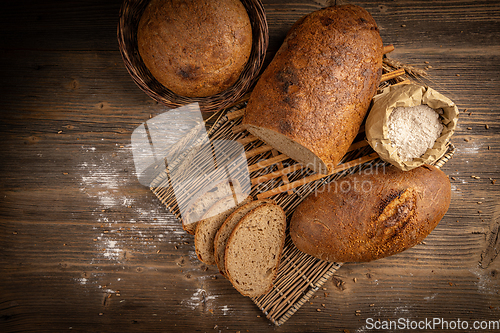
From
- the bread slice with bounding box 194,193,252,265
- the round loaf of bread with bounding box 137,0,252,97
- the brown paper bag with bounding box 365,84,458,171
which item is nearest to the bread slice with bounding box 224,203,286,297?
the bread slice with bounding box 194,193,252,265

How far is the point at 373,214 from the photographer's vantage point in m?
1.58

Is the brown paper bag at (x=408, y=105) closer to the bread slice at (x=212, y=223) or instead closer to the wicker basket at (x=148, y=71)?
the wicker basket at (x=148, y=71)

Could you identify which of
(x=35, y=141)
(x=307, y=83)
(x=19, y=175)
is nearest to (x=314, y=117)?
(x=307, y=83)

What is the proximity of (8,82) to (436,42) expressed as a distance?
3369mm

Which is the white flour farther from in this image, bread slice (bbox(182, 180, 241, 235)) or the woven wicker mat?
bread slice (bbox(182, 180, 241, 235))

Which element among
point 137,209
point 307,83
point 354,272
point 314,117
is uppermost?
point 307,83

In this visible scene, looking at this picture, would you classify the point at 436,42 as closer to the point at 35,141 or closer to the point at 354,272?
the point at 354,272

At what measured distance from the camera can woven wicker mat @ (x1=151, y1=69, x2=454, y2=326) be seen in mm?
1817

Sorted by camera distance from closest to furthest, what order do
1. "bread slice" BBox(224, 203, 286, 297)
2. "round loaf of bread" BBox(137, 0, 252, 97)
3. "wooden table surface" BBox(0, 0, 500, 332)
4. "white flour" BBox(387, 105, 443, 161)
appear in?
1. "round loaf of bread" BBox(137, 0, 252, 97)
2. "white flour" BBox(387, 105, 443, 161)
3. "bread slice" BBox(224, 203, 286, 297)
4. "wooden table surface" BBox(0, 0, 500, 332)

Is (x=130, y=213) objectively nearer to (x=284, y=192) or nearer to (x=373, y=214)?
(x=284, y=192)

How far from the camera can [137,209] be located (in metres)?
1.99

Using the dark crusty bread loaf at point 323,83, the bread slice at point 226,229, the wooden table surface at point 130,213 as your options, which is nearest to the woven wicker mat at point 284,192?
the bread slice at point 226,229

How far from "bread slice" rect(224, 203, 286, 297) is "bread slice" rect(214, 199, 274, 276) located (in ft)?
0.24

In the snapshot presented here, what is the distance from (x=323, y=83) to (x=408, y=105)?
1.72ft
